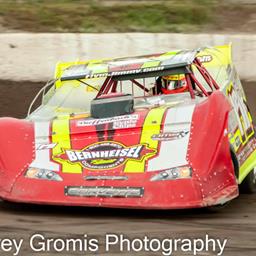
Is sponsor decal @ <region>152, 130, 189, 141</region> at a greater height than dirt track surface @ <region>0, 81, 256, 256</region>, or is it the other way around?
sponsor decal @ <region>152, 130, 189, 141</region>

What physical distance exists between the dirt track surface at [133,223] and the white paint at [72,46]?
441cm

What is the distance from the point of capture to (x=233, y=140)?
20.2ft

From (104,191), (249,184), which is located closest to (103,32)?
(249,184)

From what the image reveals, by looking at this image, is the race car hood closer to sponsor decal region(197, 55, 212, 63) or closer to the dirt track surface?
the dirt track surface

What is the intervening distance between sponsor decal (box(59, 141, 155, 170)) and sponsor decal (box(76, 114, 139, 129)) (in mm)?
197

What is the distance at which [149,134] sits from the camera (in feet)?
19.9

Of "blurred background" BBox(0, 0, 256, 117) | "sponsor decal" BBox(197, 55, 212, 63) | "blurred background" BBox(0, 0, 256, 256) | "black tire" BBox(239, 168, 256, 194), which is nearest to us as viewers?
"blurred background" BBox(0, 0, 256, 256)

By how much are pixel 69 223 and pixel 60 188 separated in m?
0.37

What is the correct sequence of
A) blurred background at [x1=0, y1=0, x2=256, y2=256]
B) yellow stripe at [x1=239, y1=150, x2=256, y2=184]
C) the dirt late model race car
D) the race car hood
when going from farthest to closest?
yellow stripe at [x1=239, y1=150, x2=256, y2=184] < the race car hood < blurred background at [x1=0, y1=0, x2=256, y2=256] < the dirt late model race car

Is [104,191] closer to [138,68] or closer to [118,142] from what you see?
[118,142]

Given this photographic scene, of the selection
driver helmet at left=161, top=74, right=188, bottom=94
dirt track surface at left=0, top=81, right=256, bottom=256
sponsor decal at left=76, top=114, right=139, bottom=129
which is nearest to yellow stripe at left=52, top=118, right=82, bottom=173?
sponsor decal at left=76, top=114, right=139, bottom=129

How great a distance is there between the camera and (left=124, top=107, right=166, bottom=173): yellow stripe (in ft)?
18.9

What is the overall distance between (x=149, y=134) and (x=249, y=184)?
3.88 ft

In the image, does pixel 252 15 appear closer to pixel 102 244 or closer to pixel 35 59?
pixel 35 59
